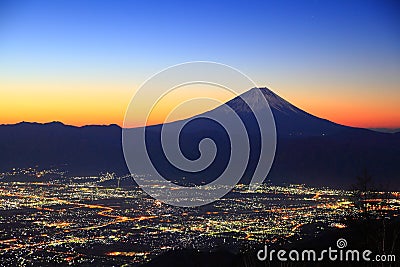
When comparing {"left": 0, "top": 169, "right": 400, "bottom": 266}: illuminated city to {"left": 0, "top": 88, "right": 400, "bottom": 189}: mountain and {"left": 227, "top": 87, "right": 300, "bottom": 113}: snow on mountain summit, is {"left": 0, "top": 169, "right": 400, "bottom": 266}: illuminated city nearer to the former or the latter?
{"left": 0, "top": 88, "right": 400, "bottom": 189}: mountain

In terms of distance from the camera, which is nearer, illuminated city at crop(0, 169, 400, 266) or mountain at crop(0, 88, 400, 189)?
illuminated city at crop(0, 169, 400, 266)

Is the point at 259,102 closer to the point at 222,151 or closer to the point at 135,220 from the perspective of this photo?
the point at 222,151

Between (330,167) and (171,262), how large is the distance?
60335 millimetres

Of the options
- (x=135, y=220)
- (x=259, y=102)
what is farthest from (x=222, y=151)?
(x=135, y=220)

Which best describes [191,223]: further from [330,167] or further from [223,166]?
[330,167]

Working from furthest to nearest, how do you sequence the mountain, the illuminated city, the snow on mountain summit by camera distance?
1. the snow on mountain summit
2. the mountain
3. the illuminated city

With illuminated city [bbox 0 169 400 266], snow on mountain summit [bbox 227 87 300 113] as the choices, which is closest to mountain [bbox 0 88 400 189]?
snow on mountain summit [bbox 227 87 300 113]

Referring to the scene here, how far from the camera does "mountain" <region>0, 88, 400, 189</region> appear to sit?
63656mm

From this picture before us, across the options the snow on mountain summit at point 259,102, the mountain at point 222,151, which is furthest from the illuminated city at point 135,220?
the snow on mountain summit at point 259,102

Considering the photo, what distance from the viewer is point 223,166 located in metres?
66.6

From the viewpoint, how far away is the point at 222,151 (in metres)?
77.2

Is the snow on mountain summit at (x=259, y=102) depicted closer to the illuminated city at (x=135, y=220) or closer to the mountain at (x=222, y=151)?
the mountain at (x=222, y=151)

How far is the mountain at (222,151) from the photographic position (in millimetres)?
63656

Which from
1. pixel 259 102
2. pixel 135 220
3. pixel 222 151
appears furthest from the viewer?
pixel 259 102
